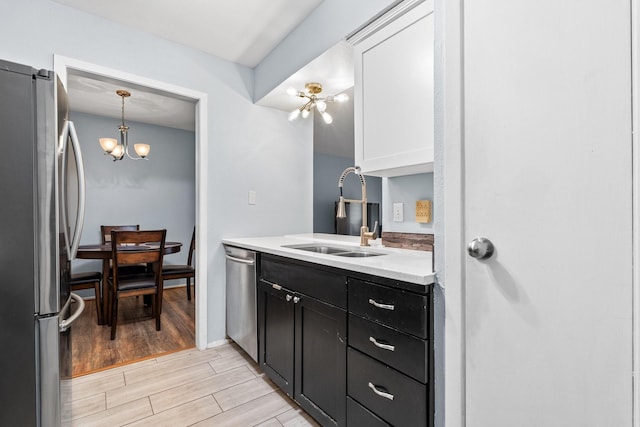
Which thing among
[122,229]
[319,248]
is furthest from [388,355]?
[122,229]

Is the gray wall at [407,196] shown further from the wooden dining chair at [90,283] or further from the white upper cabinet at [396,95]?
the wooden dining chair at [90,283]

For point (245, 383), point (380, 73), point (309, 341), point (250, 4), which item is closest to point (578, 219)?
point (380, 73)

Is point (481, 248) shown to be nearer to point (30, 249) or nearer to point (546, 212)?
point (546, 212)

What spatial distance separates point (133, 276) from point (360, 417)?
2.62 metres

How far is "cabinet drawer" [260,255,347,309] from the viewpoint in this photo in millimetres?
1342

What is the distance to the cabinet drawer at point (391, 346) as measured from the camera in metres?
1.01

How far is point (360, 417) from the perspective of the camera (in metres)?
1.22

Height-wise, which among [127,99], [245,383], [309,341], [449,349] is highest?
[127,99]

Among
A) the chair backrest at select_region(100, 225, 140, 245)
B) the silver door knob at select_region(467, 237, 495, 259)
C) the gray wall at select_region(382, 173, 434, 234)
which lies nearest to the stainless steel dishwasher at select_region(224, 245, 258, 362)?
the gray wall at select_region(382, 173, 434, 234)

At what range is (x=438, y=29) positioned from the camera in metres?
1.06

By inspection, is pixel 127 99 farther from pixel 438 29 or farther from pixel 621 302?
pixel 621 302

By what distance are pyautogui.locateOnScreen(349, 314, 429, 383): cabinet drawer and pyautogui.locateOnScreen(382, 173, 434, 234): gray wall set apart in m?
0.69

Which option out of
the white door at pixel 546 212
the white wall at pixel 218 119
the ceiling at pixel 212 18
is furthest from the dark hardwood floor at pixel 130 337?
the ceiling at pixel 212 18

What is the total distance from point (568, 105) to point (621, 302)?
0.49 metres
